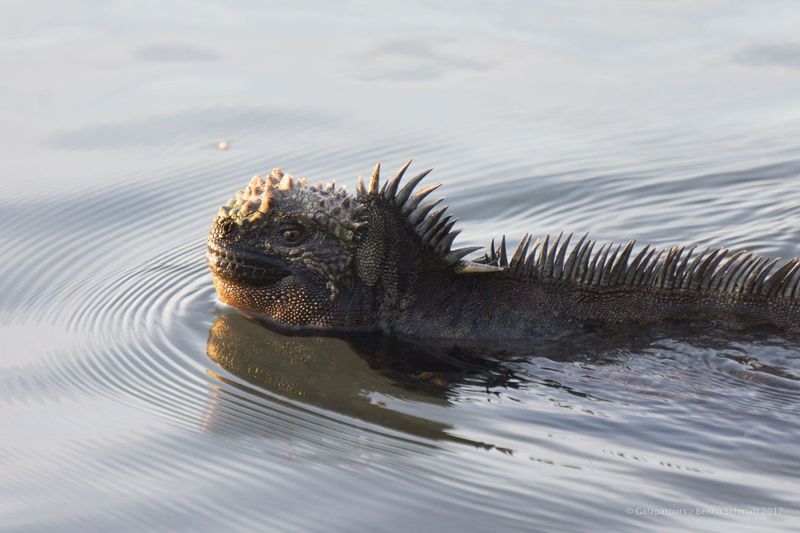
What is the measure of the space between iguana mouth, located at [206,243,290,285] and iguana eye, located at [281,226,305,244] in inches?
7.1

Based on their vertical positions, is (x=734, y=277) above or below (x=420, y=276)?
above

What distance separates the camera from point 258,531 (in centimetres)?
632

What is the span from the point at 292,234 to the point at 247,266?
1.33 feet

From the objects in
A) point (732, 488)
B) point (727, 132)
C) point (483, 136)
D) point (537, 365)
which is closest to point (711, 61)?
point (727, 132)

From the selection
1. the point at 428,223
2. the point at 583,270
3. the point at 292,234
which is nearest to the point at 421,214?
the point at 428,223

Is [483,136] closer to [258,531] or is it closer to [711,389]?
[711,389]

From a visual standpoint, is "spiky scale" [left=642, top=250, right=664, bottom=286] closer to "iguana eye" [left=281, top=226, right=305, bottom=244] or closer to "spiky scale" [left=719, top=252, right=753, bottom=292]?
"spiky scale" [left=719, top=252, right=753, bottom=292]

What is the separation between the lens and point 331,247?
8.47m

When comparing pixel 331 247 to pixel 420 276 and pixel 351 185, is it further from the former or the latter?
pixel 351 185

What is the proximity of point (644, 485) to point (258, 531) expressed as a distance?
2.06 meters

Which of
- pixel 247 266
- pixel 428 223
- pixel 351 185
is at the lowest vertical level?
pixel 247 266

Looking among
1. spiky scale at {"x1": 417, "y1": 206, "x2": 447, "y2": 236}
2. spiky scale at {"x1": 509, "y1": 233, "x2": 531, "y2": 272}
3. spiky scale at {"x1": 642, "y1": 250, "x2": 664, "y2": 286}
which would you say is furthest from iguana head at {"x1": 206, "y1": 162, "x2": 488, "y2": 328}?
spiky scale at {"x1": 642, "y1": 250, "x2": 664, "y2": 286}

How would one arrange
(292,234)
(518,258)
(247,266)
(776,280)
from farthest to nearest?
(247,266)
(292,234)
(518,258)
(776,280)

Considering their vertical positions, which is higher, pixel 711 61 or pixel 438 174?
pixel 711 61
